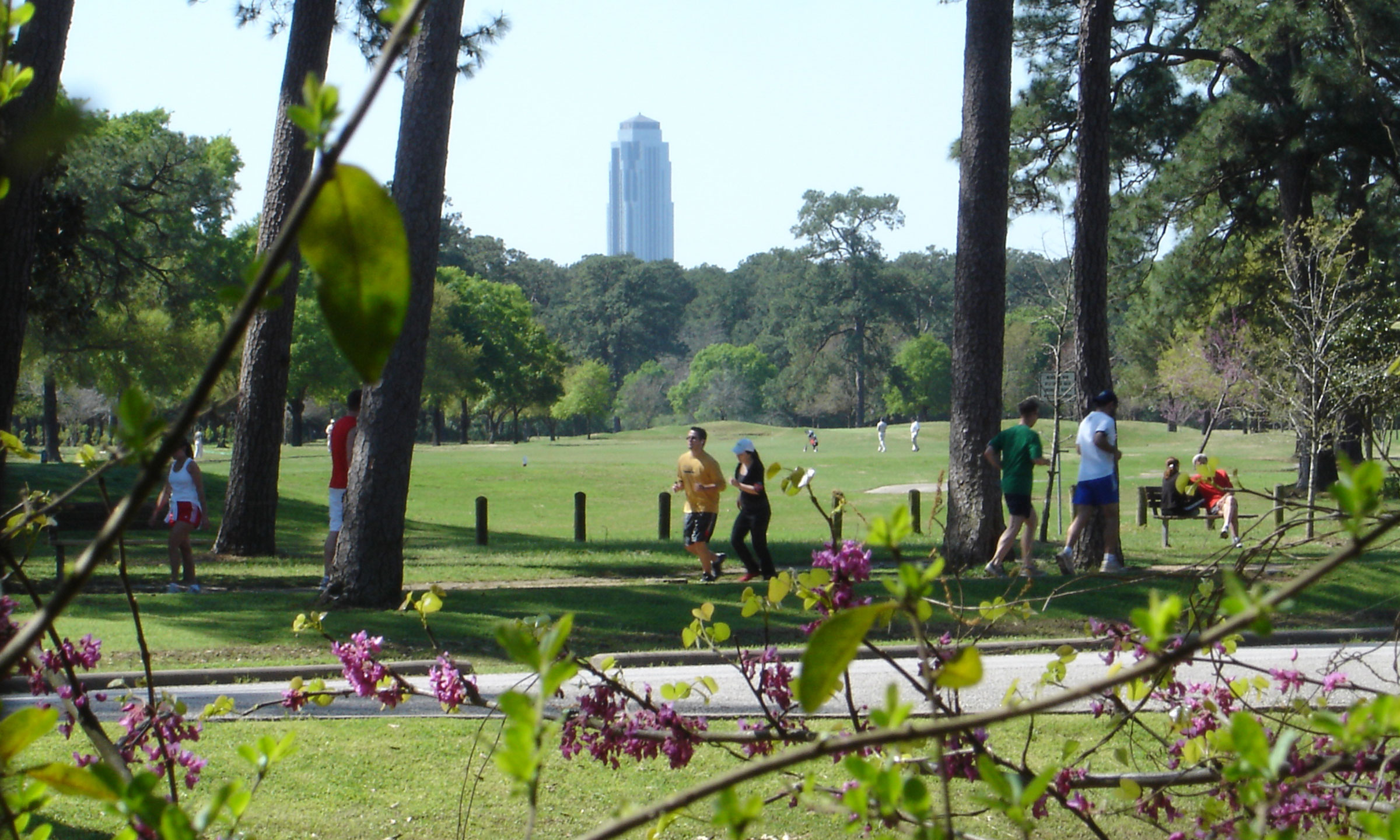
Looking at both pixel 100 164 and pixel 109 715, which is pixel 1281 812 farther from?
pixel 100 164

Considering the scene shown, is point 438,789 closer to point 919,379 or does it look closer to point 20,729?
point 20,729

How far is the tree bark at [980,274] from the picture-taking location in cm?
1191

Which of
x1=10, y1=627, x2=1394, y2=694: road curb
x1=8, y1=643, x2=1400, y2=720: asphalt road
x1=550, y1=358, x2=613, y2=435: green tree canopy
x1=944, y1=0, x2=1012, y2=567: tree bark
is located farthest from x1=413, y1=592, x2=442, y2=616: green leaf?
x1=550, y1=358, x2=613, y2=435: green tree canopy

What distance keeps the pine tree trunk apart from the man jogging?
12.8ft

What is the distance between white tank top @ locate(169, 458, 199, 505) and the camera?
11469 millimetres

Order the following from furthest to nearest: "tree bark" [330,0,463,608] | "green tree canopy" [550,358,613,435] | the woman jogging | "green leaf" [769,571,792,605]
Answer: "green tree canopy" [550,358,613,435], the woman jogging, "tree bark" [330,0,463,608], "green leaf" [769,571,792,605]

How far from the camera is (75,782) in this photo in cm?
76

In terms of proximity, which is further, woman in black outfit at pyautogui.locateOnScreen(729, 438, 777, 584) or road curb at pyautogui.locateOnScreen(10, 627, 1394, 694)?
woman in black outfit at pyautogui.locateOnScreen(729, 438, 777, 584)

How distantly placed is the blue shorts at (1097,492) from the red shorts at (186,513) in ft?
27.2

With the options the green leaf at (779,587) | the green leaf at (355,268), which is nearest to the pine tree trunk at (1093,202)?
the green leaf at (779,587)

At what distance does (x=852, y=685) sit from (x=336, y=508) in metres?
5.73

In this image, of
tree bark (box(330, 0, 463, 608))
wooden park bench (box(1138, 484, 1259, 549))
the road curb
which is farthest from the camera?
wooden park bench (box(1138, 484, 1259, 549))

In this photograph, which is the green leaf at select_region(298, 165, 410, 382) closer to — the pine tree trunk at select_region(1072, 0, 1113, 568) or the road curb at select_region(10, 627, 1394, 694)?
the road curb at select_region(10, 627, 1394, 694)

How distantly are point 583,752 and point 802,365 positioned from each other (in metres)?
77.9
